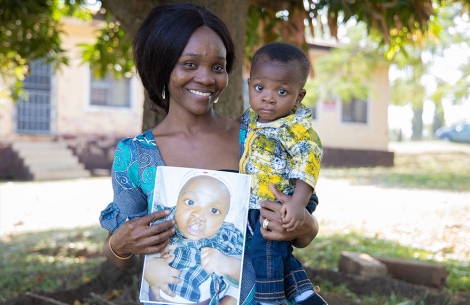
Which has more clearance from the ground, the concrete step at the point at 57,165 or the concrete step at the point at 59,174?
the concrete step at the point at 57,165

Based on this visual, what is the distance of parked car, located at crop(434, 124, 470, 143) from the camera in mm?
29684

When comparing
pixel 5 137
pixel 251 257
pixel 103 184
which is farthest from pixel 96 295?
pixel 5 137

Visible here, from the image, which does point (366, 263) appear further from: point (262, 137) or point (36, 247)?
point (36, 247)

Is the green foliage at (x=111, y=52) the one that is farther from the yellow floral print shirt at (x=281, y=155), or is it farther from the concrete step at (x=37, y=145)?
the concrete step at (x=37, y=145)

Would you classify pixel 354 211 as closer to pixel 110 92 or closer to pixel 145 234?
pixel 145 234

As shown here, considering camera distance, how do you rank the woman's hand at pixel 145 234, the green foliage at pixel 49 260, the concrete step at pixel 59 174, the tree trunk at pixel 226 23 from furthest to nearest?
the concrete step at pixel 59 174 → the green foliage at pixel 49 260 → the tree trunk at pixel 226 23 → the woman's hand at pixel 145 234

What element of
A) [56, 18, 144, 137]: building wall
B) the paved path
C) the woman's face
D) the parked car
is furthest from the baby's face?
the parked car

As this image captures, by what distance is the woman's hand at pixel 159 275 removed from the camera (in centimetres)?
187

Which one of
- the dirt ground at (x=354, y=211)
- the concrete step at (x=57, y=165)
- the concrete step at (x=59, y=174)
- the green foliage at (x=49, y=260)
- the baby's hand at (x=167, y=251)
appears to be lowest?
the green foliage at (x=49, y=260)

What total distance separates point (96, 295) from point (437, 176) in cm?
1230

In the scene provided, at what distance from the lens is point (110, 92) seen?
15.8 m

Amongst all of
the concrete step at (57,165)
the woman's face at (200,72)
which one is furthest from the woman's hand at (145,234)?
the concrete step at (57,165)

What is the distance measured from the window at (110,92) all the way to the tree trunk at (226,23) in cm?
1188

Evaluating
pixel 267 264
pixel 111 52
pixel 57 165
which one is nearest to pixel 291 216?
pixel 267 264
